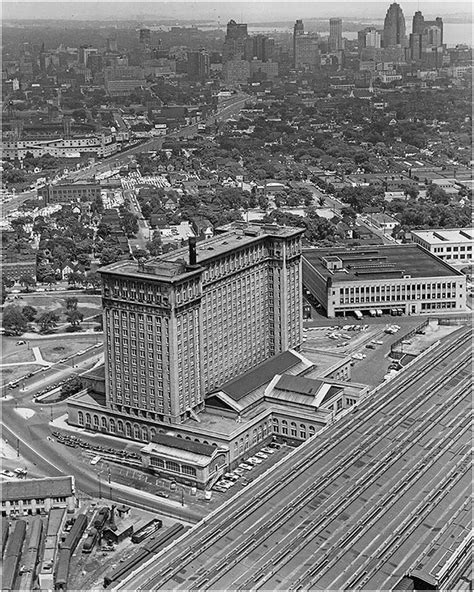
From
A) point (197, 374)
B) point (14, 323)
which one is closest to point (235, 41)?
point (14, 323)

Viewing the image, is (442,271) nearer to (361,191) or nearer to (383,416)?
(383,416)

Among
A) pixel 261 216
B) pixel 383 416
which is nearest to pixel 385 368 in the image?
pixel 383 416

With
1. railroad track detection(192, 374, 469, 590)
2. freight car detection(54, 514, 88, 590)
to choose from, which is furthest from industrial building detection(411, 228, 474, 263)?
freight car detection(54, 514, 88, 590)

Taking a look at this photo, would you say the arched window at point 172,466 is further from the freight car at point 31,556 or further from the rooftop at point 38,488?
the freight car at point 31,556

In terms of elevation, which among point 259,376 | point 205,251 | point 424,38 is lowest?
point 259,376

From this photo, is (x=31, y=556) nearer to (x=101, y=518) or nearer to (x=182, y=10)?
(x=101, y=518)

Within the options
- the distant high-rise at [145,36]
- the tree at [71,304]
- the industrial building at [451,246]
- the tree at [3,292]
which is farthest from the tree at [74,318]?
the distant high-rise at [145,36]
